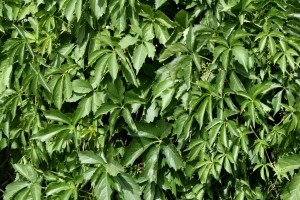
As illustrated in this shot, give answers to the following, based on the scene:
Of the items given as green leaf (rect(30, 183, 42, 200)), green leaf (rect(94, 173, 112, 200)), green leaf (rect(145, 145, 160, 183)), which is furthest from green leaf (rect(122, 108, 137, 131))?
green leaf (rect(30, 183, 42, 200))

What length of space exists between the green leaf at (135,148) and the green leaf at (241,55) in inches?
21.1

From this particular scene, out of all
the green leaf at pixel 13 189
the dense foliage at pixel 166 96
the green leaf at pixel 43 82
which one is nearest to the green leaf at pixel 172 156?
the dense foliage at pixel 166 96

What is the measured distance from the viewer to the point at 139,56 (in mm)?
2188

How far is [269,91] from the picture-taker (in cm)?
224

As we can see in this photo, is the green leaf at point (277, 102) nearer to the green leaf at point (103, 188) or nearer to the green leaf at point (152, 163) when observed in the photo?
the green leaf at point (152, 163)

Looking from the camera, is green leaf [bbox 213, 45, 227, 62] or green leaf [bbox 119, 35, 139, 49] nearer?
green leaf [bbox 213, 45, 227, 62]

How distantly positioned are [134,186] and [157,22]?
2.53 ft

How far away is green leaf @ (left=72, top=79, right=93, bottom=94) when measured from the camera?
7.65ft

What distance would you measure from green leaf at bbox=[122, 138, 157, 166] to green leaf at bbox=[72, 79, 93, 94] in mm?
342

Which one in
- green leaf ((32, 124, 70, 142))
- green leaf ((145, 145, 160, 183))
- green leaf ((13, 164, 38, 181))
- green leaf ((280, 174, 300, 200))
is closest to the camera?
green leaf ((280, 174, 300, 200))

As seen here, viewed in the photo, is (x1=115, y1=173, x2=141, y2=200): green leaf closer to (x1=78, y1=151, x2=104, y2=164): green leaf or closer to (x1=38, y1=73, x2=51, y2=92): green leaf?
(x1=78, y1=151, x2=104, y2=164): green leaf

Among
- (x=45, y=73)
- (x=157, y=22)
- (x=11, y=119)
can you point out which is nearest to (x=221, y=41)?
(x=157, y=22)

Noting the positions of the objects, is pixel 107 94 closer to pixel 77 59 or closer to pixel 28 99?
pixel 77 59

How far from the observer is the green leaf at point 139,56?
85.7 inches
